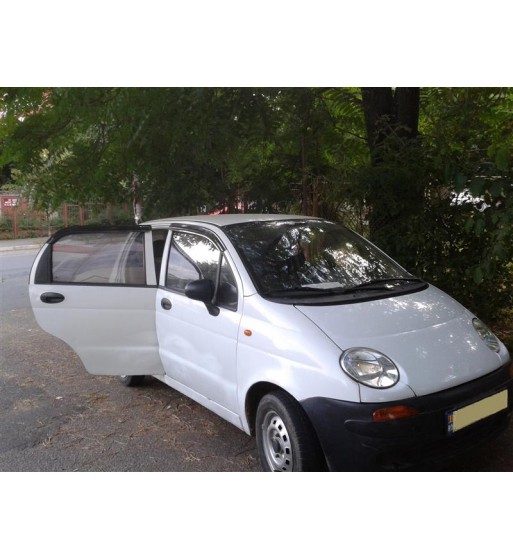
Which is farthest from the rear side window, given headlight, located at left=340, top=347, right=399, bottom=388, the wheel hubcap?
headlight, located at left=340, top=347, right=399, bottom=388

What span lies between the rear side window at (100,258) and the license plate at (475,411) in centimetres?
270

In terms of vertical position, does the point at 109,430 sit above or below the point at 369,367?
below

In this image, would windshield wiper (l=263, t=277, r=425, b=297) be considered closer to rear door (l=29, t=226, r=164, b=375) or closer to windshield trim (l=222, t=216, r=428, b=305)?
windshield trim (l=222, t=216, r=428, b=305)

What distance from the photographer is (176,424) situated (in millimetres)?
4520

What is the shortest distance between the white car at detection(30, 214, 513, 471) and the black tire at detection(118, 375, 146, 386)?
2.26 ft

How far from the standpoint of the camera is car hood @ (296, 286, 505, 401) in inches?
119

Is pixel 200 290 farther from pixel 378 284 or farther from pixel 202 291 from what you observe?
pixel 378 284

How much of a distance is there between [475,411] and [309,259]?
1.54 meters

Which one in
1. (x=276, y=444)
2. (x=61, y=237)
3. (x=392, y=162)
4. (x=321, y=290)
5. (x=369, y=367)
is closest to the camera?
(x=369, y=367)

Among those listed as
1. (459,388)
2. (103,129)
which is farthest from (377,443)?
(103,129)

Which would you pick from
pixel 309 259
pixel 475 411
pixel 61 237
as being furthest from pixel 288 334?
pixel 61 237

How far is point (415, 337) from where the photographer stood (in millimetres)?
3213

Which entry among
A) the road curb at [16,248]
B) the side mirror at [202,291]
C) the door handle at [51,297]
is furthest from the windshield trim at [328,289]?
the road curb at [16,248]

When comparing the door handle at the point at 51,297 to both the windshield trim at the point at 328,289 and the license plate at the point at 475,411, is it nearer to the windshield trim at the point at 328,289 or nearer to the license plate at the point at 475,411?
the windshield trim at the point at 328,289
